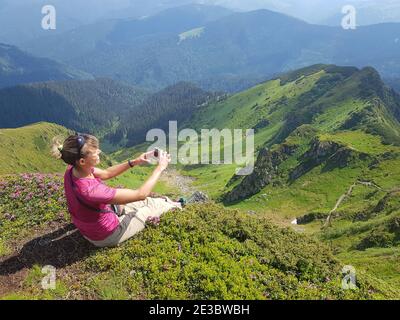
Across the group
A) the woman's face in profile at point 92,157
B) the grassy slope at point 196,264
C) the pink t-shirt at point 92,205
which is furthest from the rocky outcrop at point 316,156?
the woman's face in profile at point 92,157

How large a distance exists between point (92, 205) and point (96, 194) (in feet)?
3.27

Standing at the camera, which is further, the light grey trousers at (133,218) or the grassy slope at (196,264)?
the light grey trousers at (133,218)

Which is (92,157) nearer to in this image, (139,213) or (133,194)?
(133,194)

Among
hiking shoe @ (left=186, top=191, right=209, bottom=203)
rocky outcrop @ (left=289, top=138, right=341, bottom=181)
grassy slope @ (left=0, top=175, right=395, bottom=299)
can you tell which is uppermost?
grassy slope @ (left=0, top=175, right=395, bottom=299)

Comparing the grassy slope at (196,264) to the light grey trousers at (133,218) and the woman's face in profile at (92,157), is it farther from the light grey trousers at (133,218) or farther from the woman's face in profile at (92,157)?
the woman's face in profile at (92,157)

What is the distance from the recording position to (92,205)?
16.7 meters

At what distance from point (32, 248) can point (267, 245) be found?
11.3 metres

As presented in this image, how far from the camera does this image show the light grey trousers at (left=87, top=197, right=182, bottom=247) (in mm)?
19359

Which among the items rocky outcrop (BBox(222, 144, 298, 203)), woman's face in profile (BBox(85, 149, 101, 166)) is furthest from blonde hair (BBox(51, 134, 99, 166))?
rocky outcrop (BBox(222, 144, 298, 203))

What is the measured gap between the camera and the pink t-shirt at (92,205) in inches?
625

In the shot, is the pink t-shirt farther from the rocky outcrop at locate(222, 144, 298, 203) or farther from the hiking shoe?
the rocky outcrop at locate(222, 144, 298, 203)

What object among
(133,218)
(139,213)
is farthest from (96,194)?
(139,213)

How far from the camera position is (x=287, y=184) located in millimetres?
124812
